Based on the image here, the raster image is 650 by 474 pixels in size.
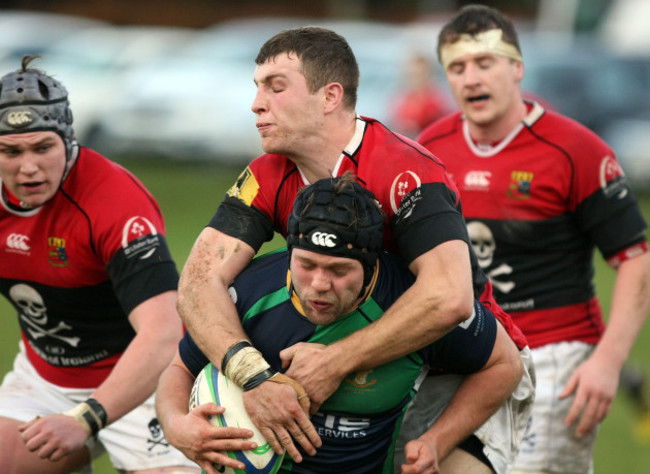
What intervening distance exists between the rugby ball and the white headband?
105 inches

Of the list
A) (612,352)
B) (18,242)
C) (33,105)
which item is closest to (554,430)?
(612,352)

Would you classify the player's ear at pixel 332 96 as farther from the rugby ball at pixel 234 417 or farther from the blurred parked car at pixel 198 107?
the blurred parked car at pixel 198 107

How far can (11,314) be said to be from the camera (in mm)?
11828

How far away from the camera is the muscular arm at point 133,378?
4.87 m

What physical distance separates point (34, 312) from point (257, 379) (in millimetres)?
1852

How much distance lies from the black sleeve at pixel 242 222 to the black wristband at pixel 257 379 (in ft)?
2.15

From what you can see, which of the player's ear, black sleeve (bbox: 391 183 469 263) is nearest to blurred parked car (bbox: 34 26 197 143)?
the player's ear

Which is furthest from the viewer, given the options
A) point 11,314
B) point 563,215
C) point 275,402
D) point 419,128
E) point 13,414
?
point 419,128

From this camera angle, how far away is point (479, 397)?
14.7 feet

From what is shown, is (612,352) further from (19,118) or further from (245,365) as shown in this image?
(19,118)

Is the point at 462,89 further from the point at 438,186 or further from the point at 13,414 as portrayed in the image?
the point at 13,414

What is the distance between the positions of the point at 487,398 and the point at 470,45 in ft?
7.80

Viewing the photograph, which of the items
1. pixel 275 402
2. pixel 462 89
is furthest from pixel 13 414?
pixel 462 89

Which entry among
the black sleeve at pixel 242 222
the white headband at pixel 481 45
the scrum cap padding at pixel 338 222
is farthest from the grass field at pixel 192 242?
the scrum cap padding at pixel 338 222
